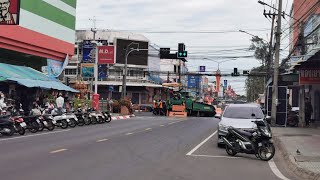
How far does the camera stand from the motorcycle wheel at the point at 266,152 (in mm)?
14789

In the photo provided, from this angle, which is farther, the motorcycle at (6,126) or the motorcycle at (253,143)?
the motorcycle at (6,126)

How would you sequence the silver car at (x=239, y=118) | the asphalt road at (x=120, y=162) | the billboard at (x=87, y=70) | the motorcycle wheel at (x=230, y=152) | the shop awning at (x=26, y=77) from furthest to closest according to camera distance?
the billboard at (x=87, y=70) → the shop awning at (x=26, y=77) → the silver car at (x=239, y=118) → the motorcycle wheel at (x=230, y=152) → the asphalt road at (x=120, y=162)

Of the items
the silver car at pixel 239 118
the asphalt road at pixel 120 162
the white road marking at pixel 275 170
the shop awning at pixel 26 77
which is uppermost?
the shop awning at pixel 26 77

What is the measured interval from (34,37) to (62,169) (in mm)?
22027

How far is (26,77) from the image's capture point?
2898 cm

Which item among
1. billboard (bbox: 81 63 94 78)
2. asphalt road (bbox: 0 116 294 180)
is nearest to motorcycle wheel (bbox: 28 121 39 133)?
asphalt road (bbox: 0 116 294 180)

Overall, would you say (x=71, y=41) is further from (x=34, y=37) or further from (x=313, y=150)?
(x=313, y=150)

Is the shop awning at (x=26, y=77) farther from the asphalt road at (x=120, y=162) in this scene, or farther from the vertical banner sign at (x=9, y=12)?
the asphalt road at (x=120, y=162)

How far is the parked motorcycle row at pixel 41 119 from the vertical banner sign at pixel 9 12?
418 centimetres

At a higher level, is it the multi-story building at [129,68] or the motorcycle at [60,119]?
the multi-story building at [129,68]

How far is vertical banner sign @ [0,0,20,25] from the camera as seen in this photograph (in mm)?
24125

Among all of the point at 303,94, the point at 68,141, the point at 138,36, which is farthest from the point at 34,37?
the point at 138,36

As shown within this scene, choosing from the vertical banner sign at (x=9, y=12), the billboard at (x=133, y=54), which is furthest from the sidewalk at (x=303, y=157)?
the billboard at (x=133, y=54)

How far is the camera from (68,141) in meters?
18.9
